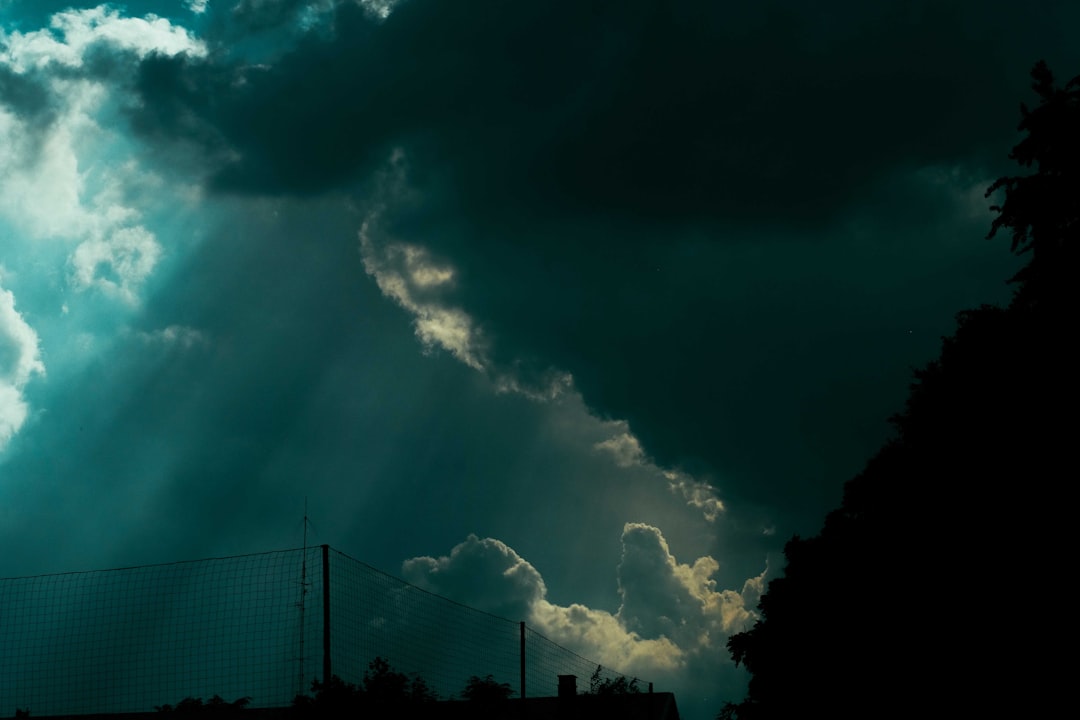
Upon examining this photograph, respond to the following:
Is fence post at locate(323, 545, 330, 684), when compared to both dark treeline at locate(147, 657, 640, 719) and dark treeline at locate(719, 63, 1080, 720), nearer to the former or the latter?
dark treeline at locate(147, 657, 640, 719)

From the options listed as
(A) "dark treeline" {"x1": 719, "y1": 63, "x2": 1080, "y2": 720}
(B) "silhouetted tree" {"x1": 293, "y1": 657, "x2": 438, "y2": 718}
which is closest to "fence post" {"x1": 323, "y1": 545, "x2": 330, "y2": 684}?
(B) "silhouetted tree" {"x1": 293, "y1": 657, "x2": 438, "y2": 718}

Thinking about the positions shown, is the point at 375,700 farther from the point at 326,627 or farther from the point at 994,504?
the point at 994,504

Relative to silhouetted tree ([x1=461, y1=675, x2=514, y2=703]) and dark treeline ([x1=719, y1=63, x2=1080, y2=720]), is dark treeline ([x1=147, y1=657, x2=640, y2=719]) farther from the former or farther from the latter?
dark treeline ([x1=719, y1=63, x2=1080, y2=720])

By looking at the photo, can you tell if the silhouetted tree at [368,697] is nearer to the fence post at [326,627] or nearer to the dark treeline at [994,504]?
the fence post at [326,627]

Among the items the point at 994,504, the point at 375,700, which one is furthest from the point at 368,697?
the point at 994,504

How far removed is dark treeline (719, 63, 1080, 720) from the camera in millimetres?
20094

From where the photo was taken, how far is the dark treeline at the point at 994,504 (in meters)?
20.1

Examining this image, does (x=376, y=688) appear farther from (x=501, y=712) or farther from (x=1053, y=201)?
(x=1053, y=201)

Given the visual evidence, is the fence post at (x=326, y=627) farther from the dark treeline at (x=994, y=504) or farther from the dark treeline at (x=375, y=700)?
the dark treeline at (x=994, y=504)

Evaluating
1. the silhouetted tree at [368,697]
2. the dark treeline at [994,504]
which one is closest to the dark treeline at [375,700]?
the silhouetted tree at [368,697]

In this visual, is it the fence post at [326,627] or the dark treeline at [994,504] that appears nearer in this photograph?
the fence post at [326,627]

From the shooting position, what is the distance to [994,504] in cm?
2138

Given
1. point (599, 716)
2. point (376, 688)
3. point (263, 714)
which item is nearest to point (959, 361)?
point (599, 716)

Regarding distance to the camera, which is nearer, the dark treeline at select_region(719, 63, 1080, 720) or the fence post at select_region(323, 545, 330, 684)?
the fence post at select_region(323, 545, 330, 684)
